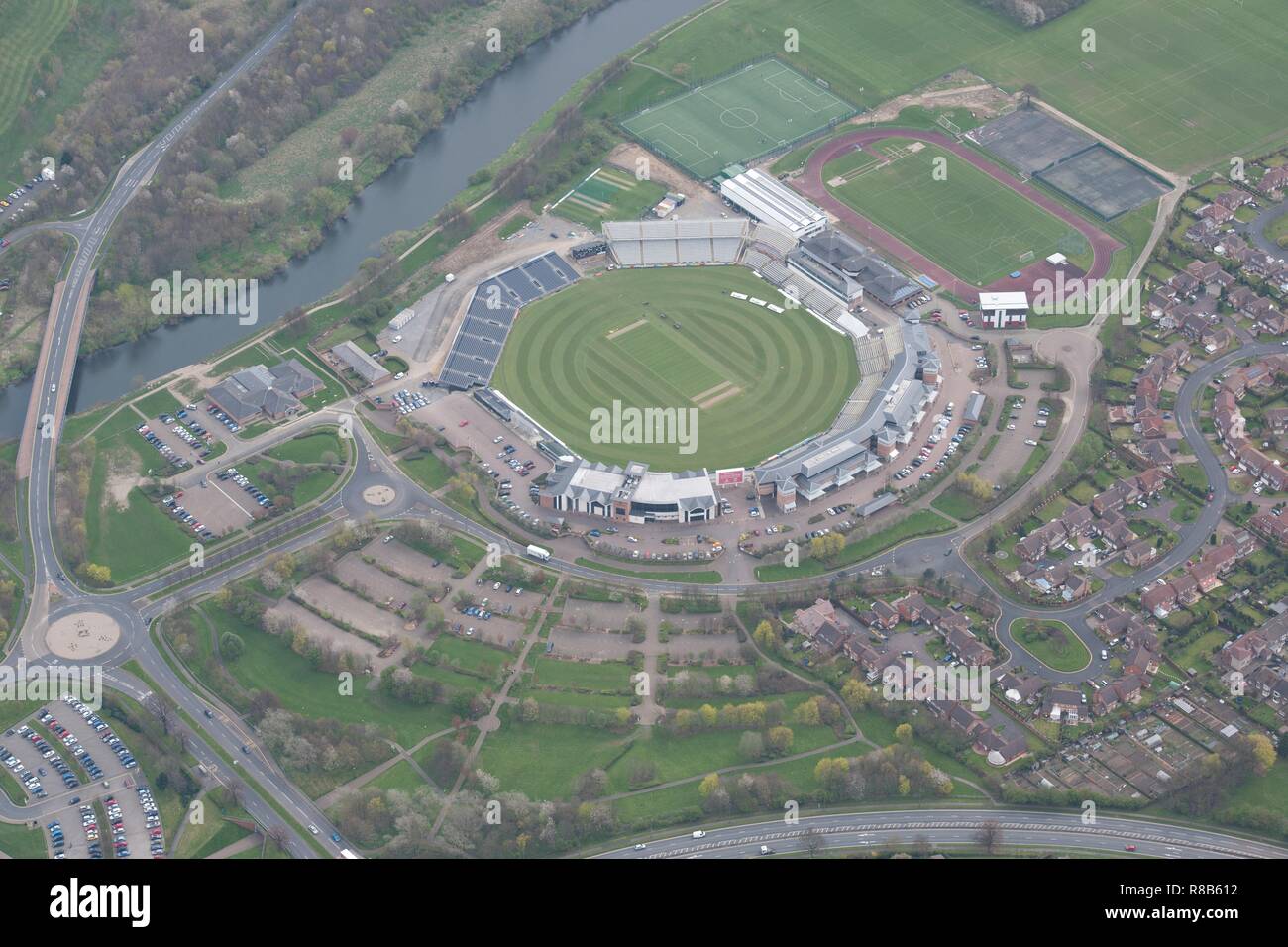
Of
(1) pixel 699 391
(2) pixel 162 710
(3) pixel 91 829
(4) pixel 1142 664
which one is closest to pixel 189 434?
(2) pixel 162 710

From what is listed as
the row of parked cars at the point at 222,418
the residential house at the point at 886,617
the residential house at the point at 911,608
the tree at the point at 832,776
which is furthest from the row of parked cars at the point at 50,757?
the residential house at the point at 911,608

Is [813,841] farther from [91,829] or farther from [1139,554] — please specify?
[91,829]

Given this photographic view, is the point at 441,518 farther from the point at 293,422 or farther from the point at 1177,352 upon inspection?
the point at 1177,352

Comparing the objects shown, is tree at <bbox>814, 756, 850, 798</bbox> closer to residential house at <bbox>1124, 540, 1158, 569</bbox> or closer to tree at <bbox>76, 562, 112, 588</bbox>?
residential house at <bbox>1124, 540, 1158, 569</bbox>

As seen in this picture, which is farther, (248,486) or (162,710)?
(248,486)

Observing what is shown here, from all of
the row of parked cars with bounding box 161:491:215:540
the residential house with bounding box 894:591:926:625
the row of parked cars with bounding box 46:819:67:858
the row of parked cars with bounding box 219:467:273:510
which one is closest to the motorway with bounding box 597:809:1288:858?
the residential house with bounding box 894:591:926:625

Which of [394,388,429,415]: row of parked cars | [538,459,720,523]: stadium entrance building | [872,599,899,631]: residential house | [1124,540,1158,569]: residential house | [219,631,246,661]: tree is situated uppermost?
[394,388,429,415]: row of parked cars
